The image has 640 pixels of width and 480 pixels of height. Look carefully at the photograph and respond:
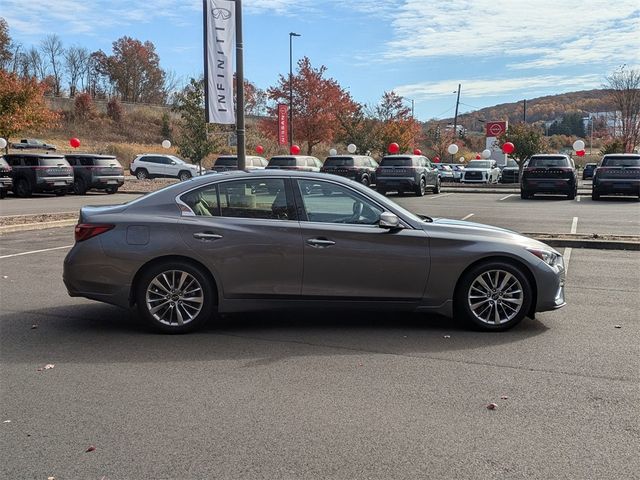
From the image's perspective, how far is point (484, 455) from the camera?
11.5ft

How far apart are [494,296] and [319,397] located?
2.34m

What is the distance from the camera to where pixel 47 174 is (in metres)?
23.2

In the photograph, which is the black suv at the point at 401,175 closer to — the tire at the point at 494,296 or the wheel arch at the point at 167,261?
the tire at the point at 494,296

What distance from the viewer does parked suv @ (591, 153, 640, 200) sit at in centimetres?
2144

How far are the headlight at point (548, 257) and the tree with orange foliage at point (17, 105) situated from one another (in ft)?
101

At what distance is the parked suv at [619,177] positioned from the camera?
21.4 metres

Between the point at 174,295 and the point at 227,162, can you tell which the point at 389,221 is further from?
the point at 227,162

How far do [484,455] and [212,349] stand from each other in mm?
2696

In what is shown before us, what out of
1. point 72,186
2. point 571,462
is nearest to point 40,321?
point 571,462

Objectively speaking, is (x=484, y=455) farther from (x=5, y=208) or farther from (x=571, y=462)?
(x=5, y=208)

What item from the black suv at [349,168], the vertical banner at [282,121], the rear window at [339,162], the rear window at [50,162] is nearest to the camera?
the rear window at [50,162]

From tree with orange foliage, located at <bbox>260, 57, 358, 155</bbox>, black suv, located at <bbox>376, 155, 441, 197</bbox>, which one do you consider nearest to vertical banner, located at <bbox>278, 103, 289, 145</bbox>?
tree with orange foliage, located at <bbox>260, 57, 358, 155</bbox>

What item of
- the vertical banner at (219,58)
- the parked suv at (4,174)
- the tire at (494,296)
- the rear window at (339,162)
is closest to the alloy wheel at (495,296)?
the tire at (494,296)

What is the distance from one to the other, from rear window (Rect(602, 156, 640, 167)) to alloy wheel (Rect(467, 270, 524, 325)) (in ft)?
60.7
